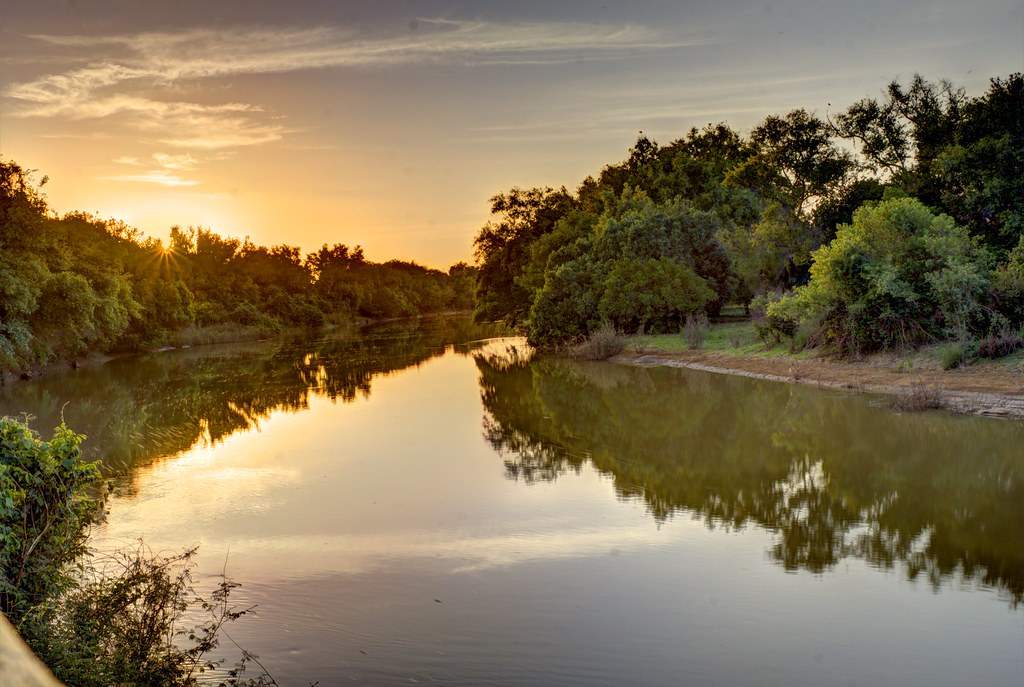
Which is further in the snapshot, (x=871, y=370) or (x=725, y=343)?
(x=725, y=343)

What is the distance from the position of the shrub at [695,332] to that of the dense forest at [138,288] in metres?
25.1

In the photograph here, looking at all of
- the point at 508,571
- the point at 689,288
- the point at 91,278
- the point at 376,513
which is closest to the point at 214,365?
the point at 91,278

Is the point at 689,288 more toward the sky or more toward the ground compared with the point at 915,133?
more toward the ground

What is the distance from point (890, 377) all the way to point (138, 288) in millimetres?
47094

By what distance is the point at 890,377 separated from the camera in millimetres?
22797

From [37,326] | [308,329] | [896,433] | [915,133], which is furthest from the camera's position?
[308,329]

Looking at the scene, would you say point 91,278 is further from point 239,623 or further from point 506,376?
point 239,623

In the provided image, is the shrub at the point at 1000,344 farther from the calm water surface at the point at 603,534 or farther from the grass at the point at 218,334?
the grass at the point at 218,334

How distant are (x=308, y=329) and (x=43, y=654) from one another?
84.4 m

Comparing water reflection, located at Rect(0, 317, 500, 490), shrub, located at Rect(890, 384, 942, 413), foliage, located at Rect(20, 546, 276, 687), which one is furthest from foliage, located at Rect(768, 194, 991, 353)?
foliage, located at Rect(20, 546, 276, 687)

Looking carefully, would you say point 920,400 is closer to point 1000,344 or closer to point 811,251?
point 1000,344

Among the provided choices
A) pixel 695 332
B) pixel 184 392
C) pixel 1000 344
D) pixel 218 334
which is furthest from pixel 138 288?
pixel 1000 344

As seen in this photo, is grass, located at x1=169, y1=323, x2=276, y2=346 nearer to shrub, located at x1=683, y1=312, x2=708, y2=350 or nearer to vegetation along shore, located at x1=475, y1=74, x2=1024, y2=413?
vegetation along shore, located at x1=475, y1=74, x2=1024, y2=413

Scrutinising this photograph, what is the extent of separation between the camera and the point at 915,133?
3116 cm
